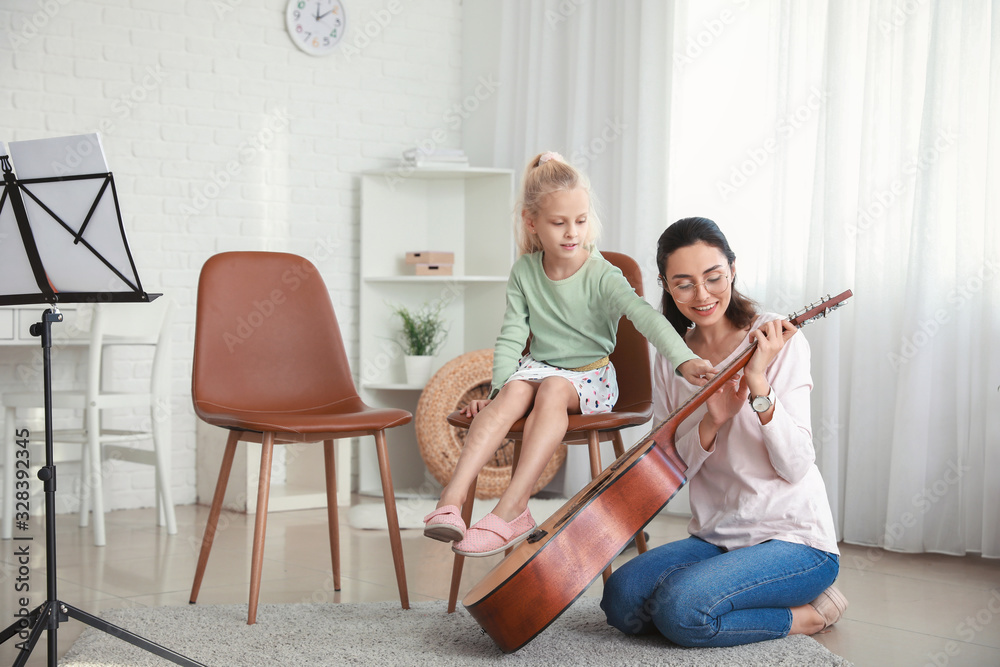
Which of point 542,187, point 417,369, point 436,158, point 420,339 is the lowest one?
point 417,369

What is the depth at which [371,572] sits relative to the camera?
2.71m

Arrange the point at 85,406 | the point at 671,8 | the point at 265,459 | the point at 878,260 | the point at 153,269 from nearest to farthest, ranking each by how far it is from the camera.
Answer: the point at 265,459, the point at 878,260, the point at 85,406, the point at 671,8, the point at 153,269

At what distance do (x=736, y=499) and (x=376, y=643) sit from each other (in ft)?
2.56

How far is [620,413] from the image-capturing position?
2148 millimetres

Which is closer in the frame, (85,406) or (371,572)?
(371,572)

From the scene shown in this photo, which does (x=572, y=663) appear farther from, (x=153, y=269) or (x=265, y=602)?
(x=153, y=269)

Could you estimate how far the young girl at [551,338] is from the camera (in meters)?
1.93

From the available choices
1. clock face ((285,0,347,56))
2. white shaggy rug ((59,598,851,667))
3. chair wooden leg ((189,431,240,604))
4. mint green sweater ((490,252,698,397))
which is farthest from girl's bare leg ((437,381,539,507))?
clock face ((285,0,347,56))

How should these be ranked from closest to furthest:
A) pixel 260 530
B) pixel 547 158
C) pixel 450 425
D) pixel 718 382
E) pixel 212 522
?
pixel 718 382 < pixel 260 530 < pixel 547 158 < pixel 212 522 < pixel 450 425

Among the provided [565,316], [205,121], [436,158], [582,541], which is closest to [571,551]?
[582,541]

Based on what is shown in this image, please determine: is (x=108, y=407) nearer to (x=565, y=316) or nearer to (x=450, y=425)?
(x=450, y=425)

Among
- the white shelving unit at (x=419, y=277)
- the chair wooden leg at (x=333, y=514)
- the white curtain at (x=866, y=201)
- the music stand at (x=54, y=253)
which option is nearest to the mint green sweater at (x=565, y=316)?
→ the chair wooden leg at (x=333, y=514)

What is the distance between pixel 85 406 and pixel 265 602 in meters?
1.29

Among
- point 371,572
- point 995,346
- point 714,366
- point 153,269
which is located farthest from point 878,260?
point 153,269
